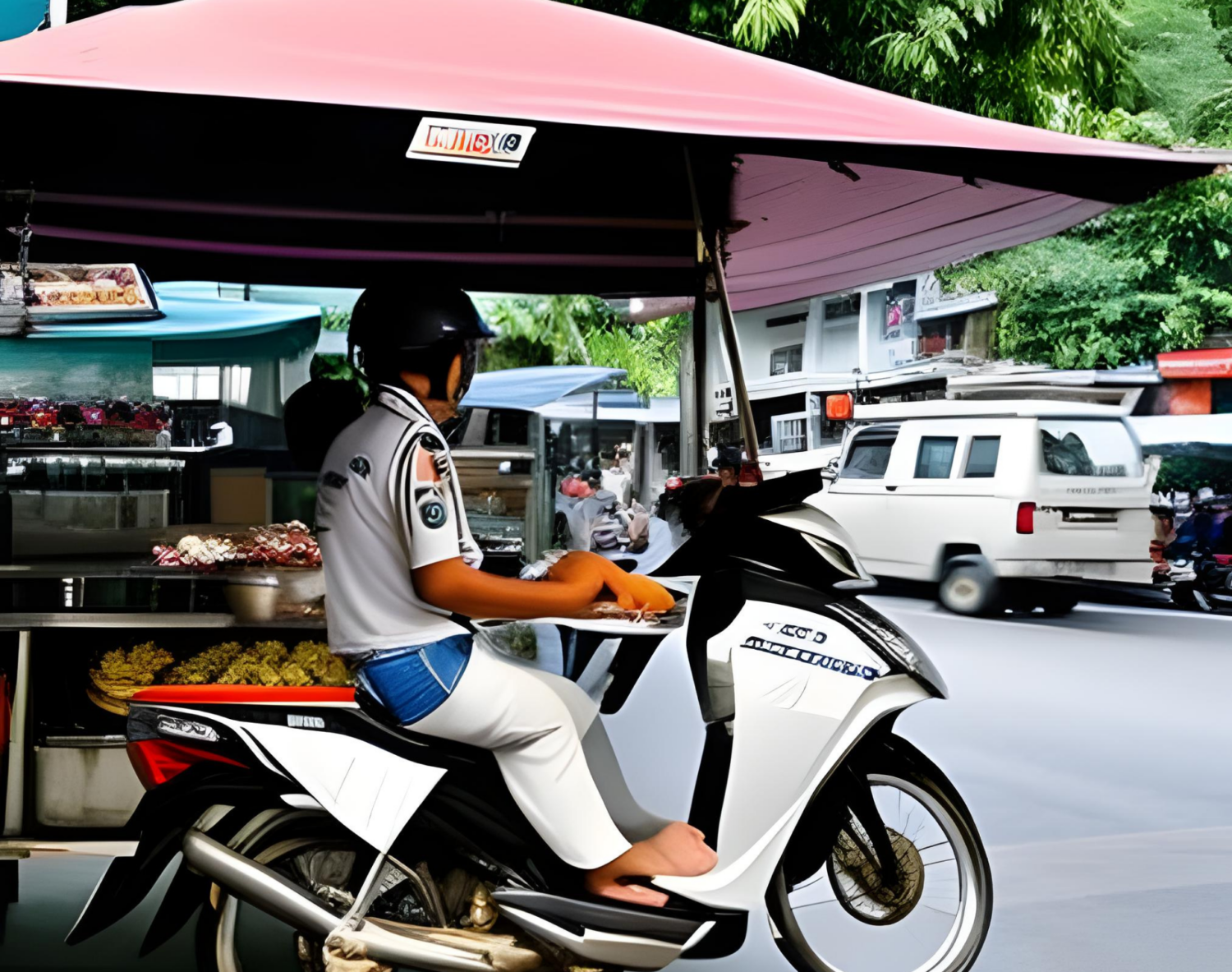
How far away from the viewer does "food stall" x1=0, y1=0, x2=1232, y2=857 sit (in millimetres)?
2666

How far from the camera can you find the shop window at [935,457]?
1345cm

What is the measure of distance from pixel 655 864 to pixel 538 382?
11.2 ft

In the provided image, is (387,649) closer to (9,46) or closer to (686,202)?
(9,46)

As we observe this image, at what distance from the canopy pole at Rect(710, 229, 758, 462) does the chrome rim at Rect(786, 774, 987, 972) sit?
1.29 meters

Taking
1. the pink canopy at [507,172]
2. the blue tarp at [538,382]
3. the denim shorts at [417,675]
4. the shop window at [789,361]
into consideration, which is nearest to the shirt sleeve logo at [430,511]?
the denim shorts at [417,675]

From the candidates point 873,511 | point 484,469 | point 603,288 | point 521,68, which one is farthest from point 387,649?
point 873,511

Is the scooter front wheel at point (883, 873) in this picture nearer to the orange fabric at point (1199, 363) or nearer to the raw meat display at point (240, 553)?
the raw meat display at point (240, 553)

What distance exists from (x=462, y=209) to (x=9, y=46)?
229cm

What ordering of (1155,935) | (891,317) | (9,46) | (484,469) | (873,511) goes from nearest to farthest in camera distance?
1. (9,46)
2. (1155,935)
3. (484,469)
4. (873,511)
5. (891,317)

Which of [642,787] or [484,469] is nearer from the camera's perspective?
[642,787]

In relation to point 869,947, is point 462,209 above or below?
above

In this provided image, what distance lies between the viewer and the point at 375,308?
281cm

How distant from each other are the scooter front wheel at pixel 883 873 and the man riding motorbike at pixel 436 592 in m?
0.38

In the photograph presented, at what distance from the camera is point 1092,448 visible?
13.3m
